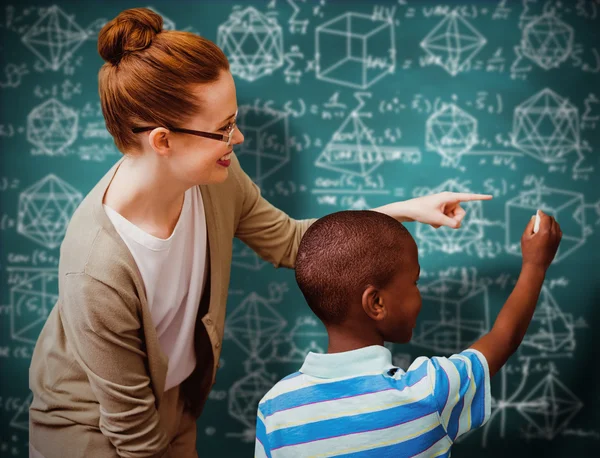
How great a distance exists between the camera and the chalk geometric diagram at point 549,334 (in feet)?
6.07

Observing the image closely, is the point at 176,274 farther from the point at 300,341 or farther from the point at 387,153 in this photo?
the point at 387,153

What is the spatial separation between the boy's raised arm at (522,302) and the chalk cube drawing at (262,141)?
75 centimetres

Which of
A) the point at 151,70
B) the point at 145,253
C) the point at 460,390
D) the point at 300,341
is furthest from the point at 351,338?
the point at 300,341

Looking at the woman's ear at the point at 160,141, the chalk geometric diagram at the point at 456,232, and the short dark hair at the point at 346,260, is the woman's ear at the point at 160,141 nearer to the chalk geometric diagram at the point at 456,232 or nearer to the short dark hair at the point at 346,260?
the short dark hair at the point at 346,260

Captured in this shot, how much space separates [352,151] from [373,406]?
913 millimetres

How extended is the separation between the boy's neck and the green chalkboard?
2.38ft

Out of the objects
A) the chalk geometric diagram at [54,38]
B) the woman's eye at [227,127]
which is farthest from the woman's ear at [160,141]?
the chalk geometric diagram at [54,38]

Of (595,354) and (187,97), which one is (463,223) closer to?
(595,354)

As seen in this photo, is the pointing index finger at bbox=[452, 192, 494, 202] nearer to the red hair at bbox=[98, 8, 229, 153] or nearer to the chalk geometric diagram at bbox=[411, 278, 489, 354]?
the chalk geometric diagram at bbox=[411, 278, 489, 354]

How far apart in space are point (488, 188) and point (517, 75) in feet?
1.08

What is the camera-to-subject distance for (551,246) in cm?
138

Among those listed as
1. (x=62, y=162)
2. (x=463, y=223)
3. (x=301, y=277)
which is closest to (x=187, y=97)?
(x=301, y=277)

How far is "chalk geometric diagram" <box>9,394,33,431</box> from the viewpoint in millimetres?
1899

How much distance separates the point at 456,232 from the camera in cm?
184
